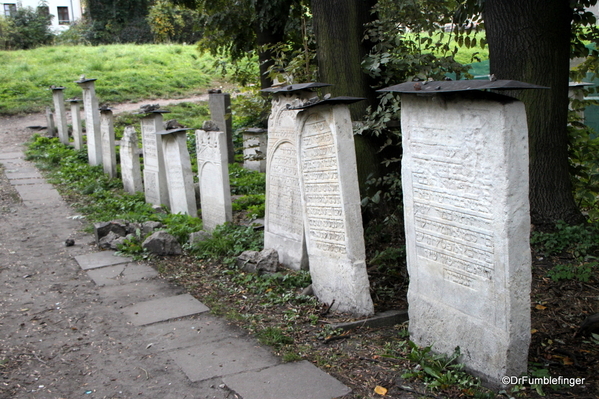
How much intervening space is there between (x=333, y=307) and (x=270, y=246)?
1771mm

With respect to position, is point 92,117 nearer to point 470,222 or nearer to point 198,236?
point 198,236

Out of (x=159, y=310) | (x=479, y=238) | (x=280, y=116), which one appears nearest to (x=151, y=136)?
(x=280, y=116)

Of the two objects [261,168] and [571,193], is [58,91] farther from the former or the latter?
[571,193]

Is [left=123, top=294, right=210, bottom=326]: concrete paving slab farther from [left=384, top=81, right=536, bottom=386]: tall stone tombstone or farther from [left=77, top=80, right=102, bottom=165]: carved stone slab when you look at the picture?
[left=77, top=80, right=102, bottom=165]: carved stone slab

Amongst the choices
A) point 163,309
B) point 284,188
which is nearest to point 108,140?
point 284,188

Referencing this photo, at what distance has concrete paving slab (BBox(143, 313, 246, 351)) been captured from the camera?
4.62 m

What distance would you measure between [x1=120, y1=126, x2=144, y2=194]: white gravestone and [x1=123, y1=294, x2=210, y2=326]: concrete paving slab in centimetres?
549

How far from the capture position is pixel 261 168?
12.1 meters

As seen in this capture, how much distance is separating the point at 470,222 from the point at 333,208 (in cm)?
152

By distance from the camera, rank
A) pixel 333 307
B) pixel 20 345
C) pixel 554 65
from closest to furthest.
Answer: pixel 20 345, pixel 333 307, pixel 554 65

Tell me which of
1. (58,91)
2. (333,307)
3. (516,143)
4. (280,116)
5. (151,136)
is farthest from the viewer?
(58,91)

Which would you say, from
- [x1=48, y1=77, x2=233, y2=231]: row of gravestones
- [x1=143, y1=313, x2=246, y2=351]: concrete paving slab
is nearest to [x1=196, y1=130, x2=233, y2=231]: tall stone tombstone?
[x1=48, y1=77, x2=233, y2=231]: row of gravestones

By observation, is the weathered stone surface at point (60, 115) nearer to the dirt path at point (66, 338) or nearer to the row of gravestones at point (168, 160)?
the row of gravestones at point (168, 160)

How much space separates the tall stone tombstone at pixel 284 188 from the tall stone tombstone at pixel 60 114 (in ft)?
A: 36.3
